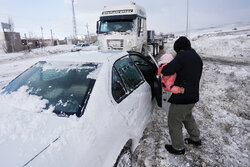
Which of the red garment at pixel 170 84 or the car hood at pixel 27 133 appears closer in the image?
the car hood at pixel 27 133

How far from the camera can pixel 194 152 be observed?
2.84m

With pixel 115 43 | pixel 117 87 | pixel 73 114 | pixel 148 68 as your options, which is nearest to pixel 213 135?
pixel 148 68

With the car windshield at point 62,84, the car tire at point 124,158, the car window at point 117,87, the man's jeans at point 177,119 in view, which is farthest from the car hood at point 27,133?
the man's jeans at point 177,119

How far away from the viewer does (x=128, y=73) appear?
102 inches

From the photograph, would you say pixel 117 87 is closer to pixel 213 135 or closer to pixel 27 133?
pixel 27 133

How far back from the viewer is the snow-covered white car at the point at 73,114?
124 centimetres

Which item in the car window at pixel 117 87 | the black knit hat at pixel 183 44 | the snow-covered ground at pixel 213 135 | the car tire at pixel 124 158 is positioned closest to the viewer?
the car tire at pixel 124 158

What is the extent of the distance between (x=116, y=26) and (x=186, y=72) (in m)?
7.98

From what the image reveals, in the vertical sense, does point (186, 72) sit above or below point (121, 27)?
below

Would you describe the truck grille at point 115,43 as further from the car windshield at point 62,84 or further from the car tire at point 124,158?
the car tire at point 124,158

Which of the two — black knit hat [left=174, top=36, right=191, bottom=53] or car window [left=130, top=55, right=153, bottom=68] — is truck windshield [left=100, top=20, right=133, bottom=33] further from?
black knit hat [left=174, top=36, right=191, bottom=53]

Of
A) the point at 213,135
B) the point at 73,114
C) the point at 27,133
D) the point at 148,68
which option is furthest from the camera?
the point at 148,68

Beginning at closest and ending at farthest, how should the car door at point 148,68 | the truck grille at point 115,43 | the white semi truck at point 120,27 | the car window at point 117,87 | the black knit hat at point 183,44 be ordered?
1. the car window at point 117,87
2. the black knit hat at point 183,44
3. the car door at point 148,68
4. the white semi truck at point 120,27
5. the truck grille at point 115,43


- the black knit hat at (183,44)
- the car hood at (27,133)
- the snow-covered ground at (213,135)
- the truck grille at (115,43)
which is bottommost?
the snow-covered ground at (213,135)
